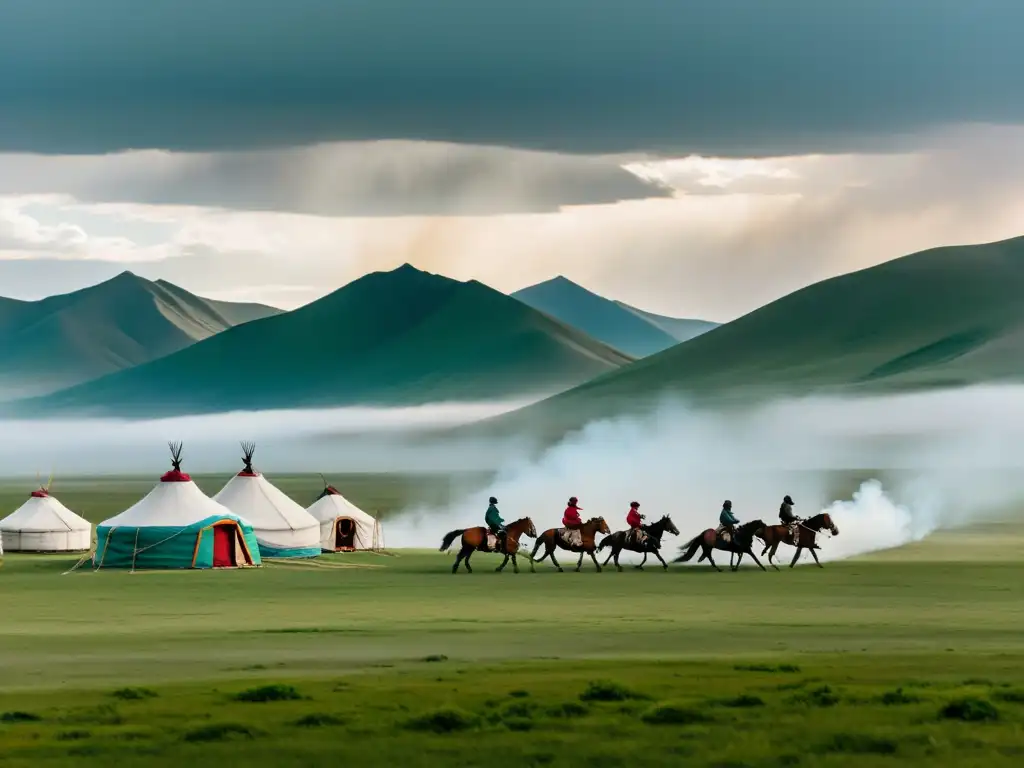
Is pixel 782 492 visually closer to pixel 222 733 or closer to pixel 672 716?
pixel 672 716

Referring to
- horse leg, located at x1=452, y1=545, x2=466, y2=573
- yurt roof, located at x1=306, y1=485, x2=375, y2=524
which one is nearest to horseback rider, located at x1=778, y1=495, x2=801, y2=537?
horse leg, located at x1=452, y1=545, x2=466, y2=573

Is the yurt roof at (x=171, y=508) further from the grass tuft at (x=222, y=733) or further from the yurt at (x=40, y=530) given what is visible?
the grass tuft at (x=222, y=733)

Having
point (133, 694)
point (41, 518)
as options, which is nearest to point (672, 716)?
point (133, 694)

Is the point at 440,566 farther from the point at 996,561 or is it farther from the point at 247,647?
the point at 247,647

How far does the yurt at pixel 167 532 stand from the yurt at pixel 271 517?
5.23m

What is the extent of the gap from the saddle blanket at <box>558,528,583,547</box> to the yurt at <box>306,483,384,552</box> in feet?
56.7

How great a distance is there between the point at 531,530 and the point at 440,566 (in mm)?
6473

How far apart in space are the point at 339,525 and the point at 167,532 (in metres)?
14.0

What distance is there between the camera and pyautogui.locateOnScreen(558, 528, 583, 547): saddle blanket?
174 ft

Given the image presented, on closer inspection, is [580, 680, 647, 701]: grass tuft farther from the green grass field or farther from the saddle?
the saddle

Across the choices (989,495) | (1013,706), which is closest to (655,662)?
(1013,706)

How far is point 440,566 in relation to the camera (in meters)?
58.7

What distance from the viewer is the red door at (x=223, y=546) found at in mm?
57625

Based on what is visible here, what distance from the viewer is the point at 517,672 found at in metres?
27.2
